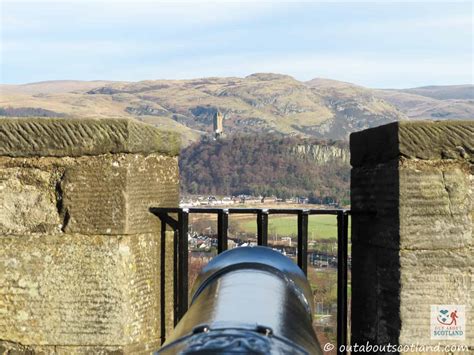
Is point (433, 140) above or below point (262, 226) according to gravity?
above

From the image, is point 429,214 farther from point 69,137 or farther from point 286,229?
point 286,229

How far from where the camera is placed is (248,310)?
6.53 ft

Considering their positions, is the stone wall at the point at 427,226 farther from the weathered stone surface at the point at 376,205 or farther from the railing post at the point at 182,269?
the railing post at the point at 182,269

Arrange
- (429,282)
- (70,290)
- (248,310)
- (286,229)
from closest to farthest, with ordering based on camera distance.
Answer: (248,310) → (429,282) → (70,290) → (286,229)

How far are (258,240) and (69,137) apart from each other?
4.00ft

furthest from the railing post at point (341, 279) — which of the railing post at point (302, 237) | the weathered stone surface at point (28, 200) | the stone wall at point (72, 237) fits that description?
the weathered stone surface at point (28, 200)

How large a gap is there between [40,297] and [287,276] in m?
1.86

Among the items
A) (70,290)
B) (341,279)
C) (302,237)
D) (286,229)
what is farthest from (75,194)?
(286,229)

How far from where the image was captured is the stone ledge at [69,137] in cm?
397

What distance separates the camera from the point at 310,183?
10988 centimetres

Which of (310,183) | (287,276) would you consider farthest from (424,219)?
(310,183)

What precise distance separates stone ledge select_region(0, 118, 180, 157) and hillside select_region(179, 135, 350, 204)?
306 feet

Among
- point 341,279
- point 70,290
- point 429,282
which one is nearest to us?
point 429,282

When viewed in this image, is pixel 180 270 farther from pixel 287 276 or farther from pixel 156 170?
pixel 287 276
